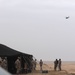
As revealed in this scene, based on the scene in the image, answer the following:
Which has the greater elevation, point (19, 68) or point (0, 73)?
point (19, 68)

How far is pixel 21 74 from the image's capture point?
28.5 m

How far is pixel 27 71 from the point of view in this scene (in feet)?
102

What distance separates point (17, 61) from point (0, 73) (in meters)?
22.2

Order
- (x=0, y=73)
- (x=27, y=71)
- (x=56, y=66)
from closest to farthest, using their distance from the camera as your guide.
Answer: (x=0, y=73) → (x=27, y=71) → (x=56, y=66)

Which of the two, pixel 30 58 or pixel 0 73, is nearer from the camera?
pixel 0 73

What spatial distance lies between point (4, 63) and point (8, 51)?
1109 mm

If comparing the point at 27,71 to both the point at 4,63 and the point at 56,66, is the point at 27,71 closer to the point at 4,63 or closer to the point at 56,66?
the point at 4,63

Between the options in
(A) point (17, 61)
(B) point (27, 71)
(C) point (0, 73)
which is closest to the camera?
(C) point (0, 73)

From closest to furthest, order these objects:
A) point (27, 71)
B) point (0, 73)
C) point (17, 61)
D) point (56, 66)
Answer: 1. point (0, 73)
2. point (17, 61)
3. point (27, 71)
4. point (56, 66)

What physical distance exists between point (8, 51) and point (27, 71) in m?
2.94

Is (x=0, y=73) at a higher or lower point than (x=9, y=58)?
lower

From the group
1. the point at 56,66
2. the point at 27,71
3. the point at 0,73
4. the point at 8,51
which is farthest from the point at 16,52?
the point at 0,73

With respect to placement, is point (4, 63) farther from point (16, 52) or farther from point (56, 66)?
point (56, 66)

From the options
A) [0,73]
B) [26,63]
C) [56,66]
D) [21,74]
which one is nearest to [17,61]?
[21,74]
